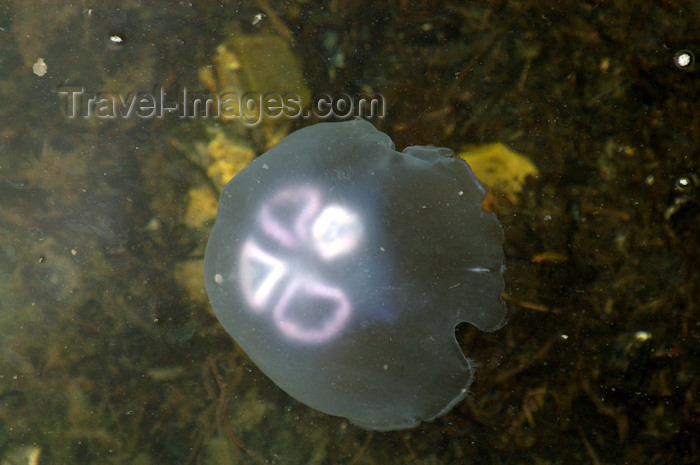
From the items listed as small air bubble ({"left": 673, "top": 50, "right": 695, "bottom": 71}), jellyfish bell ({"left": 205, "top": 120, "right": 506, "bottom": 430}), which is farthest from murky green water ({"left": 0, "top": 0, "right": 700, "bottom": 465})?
jellyfish bell ({"left": 205, "top": 120, "right": 506, "bottom": 430})

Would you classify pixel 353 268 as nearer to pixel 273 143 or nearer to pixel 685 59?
pixel 273 143

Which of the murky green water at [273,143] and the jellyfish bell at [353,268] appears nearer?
the jellyfish bell at [353,268]

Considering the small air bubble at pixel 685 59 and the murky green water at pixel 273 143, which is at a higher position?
the small air bubble at pixel 685 59

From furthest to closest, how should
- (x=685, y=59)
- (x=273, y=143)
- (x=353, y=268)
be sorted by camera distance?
(x=273, y=143) < (x=685, y=59) < (x=353, y=268)

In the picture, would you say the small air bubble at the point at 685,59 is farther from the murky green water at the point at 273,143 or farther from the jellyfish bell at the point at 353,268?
the jellyfish bell at the point at 353,268

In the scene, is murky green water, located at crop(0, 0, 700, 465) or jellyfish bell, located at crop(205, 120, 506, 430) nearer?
jellyfish bell, located at crop(205, 120, 506, 430)

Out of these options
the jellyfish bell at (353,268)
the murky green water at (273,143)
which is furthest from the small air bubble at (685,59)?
the jellyfish bell at (353,268)

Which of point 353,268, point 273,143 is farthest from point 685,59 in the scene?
point 273,143

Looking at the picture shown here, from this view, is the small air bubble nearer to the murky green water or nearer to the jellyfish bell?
the murky green water
